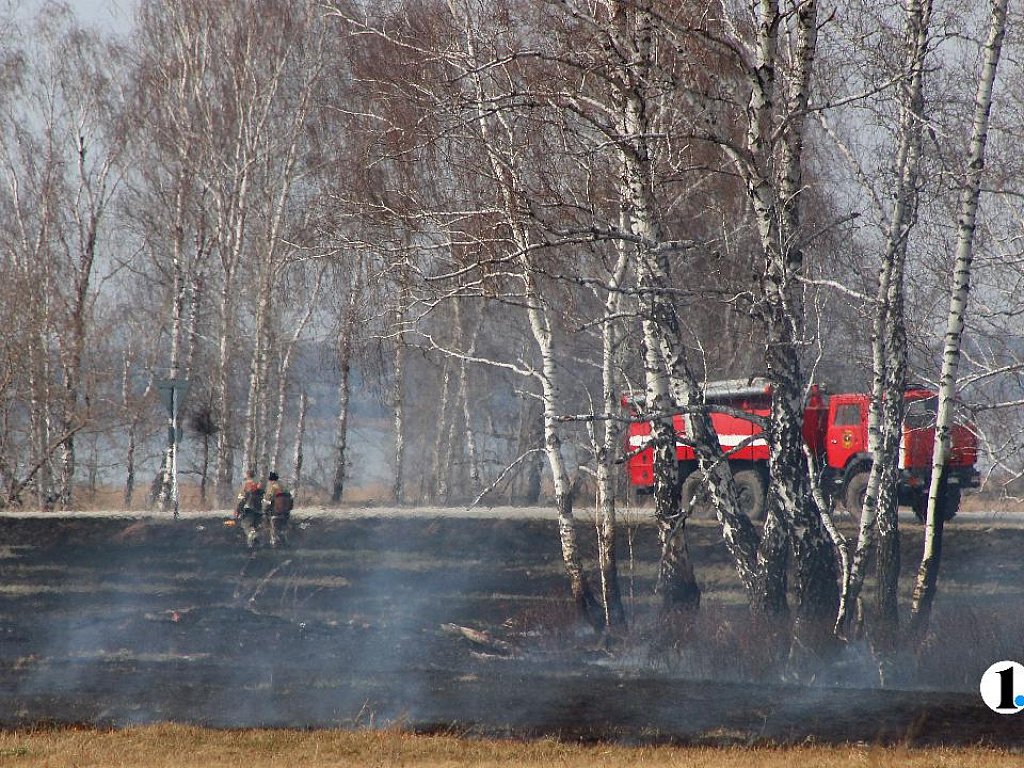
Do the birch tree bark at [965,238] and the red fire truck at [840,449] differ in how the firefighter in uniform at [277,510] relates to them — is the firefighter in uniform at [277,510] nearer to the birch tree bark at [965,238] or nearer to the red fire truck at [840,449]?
the red fire truck at [840,449]

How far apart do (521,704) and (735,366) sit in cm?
1242

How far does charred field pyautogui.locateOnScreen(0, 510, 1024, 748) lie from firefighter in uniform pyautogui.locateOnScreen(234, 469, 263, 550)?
356 millimetres

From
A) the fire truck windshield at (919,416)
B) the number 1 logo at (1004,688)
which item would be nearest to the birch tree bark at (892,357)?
the number 1 logo at (1004,688)

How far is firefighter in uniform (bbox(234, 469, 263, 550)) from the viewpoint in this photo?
1962cm

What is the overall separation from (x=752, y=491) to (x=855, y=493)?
1.73 m

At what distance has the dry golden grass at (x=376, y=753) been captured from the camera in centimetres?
922

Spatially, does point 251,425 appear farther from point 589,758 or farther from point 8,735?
point 589,758

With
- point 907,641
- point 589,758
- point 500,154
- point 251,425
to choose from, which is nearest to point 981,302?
point 907,641

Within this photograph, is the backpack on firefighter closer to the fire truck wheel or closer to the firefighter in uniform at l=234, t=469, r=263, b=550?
the firefighter in uniform at l=234, t=469, r=263, b=550

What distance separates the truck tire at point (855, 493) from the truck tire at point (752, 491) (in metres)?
1.38

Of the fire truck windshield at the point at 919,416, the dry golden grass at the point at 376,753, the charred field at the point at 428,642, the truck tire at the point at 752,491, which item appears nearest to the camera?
the dry golden grass at the point at 376,753

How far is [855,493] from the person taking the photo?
20.3m

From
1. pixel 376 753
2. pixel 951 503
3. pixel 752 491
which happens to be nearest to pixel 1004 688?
pixel 376 753

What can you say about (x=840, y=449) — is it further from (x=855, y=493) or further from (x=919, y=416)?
(x=919, y=416)
